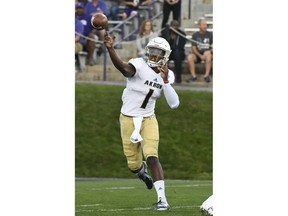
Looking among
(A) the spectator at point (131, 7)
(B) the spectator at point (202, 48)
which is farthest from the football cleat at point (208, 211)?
(A) the spectator at point (131, 7)

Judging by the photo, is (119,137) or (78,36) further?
(78,36)

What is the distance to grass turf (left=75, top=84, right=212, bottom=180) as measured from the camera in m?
16.8

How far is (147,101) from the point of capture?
9281mm

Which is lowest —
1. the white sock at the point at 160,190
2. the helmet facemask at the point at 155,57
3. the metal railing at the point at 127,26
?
the white sock at the point at 160,190

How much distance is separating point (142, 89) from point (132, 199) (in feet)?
5.35

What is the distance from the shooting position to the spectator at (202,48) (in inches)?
735

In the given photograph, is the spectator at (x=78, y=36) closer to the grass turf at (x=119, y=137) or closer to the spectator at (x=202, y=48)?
the grass turf at (x=119, y=137)

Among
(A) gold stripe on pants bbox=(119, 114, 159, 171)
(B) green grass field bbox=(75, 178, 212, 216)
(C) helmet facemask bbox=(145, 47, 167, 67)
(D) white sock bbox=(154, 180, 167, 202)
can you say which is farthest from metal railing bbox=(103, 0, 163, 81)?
(D) white sock bbox=(154, 180, 167, 202)

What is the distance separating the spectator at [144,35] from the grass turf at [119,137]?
2.49 feet

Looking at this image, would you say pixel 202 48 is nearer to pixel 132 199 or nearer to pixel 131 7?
pixel 131 7

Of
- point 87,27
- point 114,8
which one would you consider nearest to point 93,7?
point 87,27

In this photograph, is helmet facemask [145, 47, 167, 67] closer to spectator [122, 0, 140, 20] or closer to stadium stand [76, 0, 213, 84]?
stadium stand [76, 0, 213, 84]

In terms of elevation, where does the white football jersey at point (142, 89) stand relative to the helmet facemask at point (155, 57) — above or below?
below
